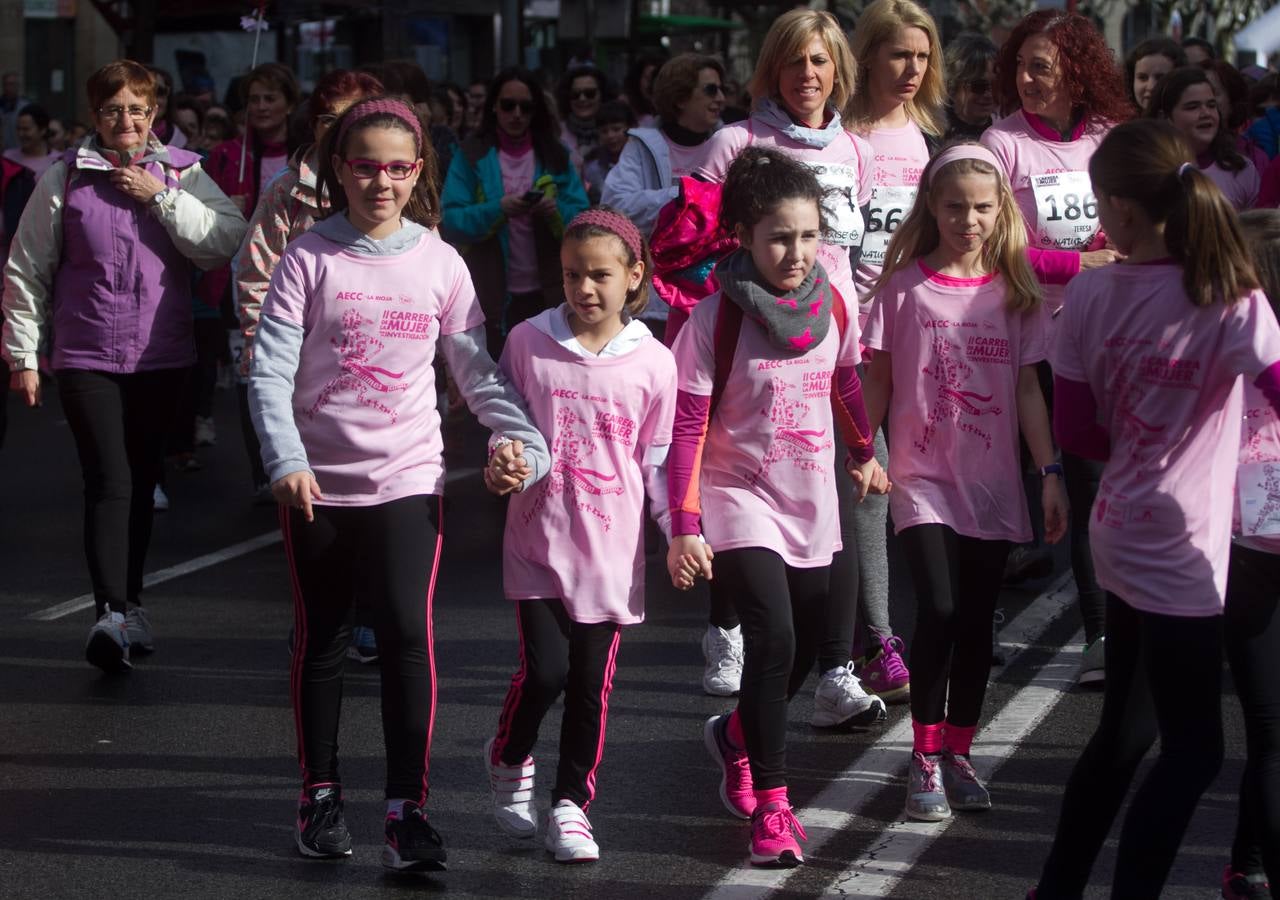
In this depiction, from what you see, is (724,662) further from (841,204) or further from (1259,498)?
(1259,498)

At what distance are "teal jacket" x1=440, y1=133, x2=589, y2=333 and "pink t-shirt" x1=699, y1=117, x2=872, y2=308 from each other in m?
3.33

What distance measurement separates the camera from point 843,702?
6031mm

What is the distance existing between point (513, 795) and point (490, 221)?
16.0 ft

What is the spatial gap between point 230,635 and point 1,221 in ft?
9.35

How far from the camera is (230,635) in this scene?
7562mm

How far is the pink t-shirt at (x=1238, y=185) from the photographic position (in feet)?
24.4

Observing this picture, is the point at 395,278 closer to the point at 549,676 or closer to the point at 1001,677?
the point at 549,676

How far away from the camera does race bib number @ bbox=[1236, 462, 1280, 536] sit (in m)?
4.24

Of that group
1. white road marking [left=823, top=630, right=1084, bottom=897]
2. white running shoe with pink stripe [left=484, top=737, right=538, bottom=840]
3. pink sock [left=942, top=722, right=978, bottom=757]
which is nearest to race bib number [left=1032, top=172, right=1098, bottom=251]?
white road marking [left=823, top=630, right=1084, bottom=897]

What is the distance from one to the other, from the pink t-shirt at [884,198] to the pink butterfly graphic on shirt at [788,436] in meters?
1.33

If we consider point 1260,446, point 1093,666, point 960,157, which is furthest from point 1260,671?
point 1093,666

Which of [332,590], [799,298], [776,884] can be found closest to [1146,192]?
[799,298]

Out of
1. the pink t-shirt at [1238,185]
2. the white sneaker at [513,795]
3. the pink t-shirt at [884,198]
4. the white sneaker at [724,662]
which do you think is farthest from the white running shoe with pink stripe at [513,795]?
the pink t-shirt at [1238,185]

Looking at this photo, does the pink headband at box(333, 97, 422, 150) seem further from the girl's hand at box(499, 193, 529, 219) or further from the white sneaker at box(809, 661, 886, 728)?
the girl's hand at box(499, 193, 529, 219)
